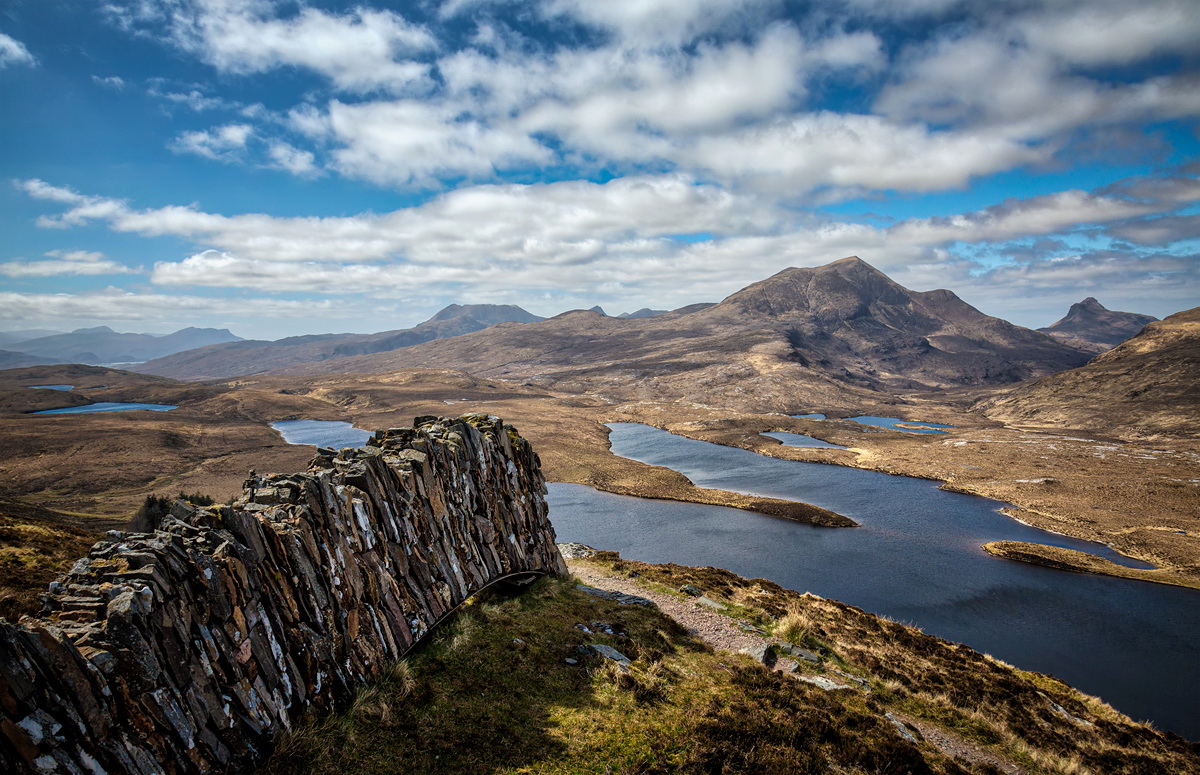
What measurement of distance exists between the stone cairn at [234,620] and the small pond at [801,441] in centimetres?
9727

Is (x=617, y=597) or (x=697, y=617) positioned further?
(x=617, y=597)

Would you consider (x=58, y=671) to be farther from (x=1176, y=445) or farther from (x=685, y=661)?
(x=1176, y=445)

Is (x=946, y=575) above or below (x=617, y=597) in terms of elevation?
below

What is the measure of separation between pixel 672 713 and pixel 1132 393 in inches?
6642

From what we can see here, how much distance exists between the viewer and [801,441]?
4409 inches

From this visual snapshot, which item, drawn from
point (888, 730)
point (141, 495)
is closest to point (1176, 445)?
point (888, 730)

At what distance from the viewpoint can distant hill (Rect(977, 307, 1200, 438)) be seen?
4269 inches

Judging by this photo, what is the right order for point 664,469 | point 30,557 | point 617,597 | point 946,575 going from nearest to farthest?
point 30,557 → point 617,597 → point 946,575 → point 664,469

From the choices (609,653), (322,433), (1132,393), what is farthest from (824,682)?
(1132,393)

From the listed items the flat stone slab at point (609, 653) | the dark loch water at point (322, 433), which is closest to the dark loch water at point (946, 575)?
the flat stone slab at point (609, 653)

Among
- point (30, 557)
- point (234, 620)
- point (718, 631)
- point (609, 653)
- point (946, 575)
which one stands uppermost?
Result: point (234, 620)

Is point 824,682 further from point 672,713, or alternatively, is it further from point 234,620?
point 234,620

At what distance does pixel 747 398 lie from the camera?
159625 millimetres

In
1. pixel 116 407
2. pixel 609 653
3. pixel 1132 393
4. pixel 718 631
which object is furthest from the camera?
pixel 116 407
